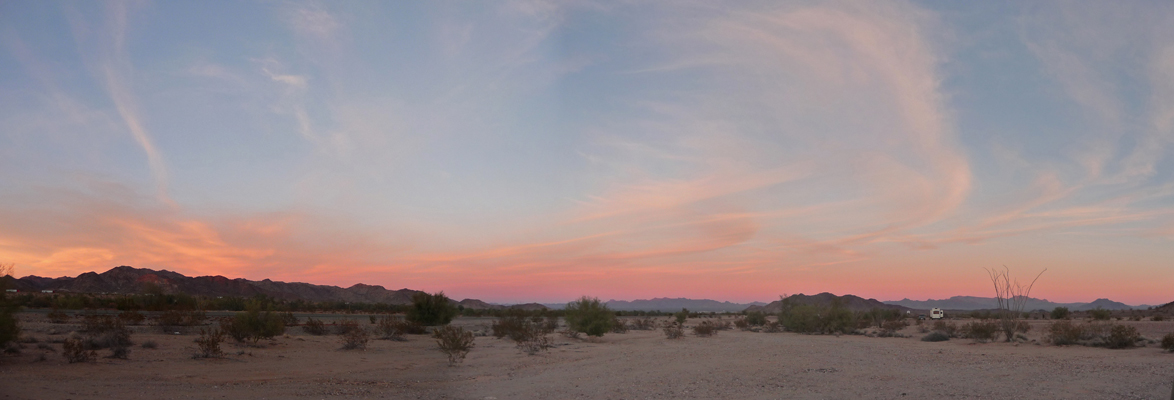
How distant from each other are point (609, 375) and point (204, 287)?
154m

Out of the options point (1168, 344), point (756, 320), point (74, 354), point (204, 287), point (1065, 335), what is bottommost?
point (74, 354)

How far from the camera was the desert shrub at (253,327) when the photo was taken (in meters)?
25.1

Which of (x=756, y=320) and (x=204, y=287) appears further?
(x=204, y=287)

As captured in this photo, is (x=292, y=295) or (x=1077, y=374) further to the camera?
(x=292, y=295)

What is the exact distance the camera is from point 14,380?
13891 millimetres

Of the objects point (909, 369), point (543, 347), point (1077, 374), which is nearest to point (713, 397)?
point (909, 369)

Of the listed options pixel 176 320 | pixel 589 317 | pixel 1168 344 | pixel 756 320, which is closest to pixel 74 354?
pixel 176 320

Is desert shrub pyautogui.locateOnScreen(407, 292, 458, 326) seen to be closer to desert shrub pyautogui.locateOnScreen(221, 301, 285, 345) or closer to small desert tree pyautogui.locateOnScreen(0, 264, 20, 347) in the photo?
desert shrub pyautogui.locateOnScreen(221, 301, 285, 345)

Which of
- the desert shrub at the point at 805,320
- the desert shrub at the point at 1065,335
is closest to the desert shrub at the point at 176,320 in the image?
the desert shrub at the point at 805,320

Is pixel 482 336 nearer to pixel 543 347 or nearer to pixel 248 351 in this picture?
pixel 543 347

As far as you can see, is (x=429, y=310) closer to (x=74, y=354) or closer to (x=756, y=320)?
(x=756, y=320)

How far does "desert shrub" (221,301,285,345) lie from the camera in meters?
25.1

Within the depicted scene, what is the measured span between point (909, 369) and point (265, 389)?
15.8 metres

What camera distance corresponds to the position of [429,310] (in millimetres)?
44156
